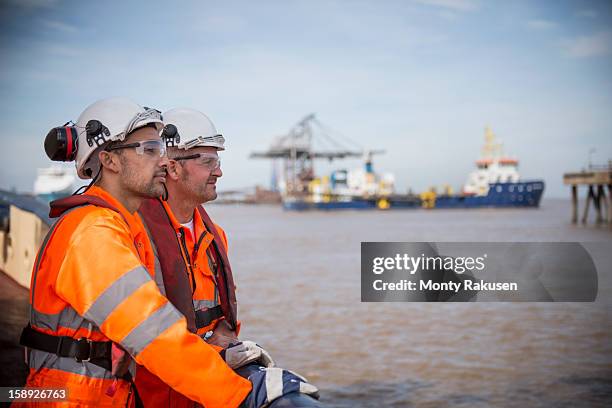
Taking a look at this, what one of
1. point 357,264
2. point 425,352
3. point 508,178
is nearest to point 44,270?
point 425,352

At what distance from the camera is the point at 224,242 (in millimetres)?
2715

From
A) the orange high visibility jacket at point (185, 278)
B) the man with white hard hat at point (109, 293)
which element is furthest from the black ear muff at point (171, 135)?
the man with white hard hat at point (109, 293)

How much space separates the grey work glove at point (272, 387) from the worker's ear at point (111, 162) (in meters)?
0.72

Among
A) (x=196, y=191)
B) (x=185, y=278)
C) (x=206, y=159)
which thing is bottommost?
(x=185, y=278)

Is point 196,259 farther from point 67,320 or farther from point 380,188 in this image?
point 380,188

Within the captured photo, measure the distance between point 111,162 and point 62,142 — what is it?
0.52 ft

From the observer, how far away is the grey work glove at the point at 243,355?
2.16 m

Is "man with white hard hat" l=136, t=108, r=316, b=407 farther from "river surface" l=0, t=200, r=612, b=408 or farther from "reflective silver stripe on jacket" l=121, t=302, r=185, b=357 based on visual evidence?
"river surface" l=0, t=200, r=612, b=408

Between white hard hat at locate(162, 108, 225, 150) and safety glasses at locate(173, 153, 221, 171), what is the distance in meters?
0.04

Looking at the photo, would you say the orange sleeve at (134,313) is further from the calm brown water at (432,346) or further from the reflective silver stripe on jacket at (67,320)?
the calm brown water at (432,346)

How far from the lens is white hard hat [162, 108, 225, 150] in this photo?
271cm

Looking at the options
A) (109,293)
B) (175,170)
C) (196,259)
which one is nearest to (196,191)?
(175,170)

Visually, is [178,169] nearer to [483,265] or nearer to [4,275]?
[4,275]

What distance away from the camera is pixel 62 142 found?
1.94 meters
